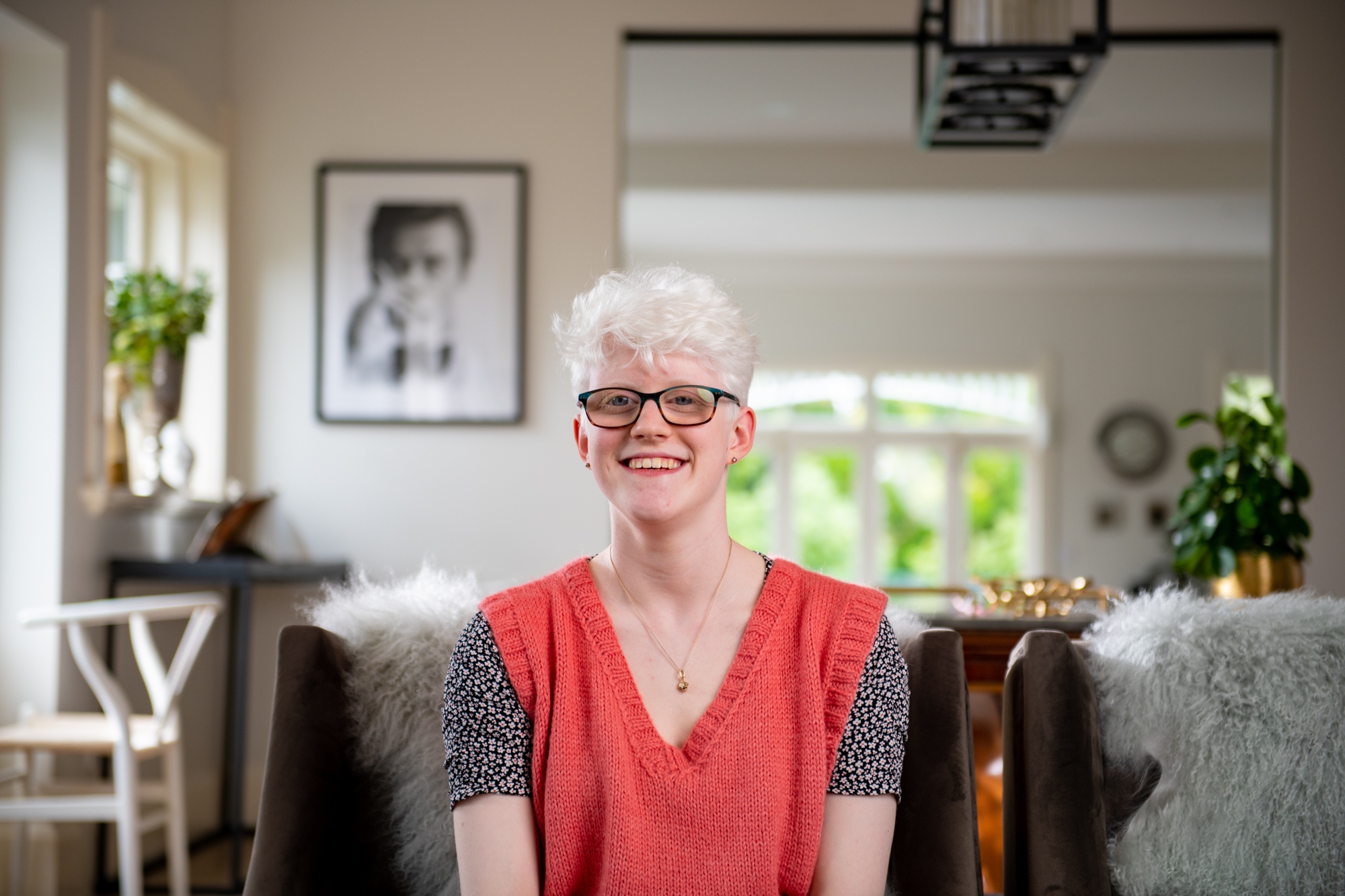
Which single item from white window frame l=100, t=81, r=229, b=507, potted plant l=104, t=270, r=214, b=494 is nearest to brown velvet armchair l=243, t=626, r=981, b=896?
potted plant l=104, t=270, r=214, b=494

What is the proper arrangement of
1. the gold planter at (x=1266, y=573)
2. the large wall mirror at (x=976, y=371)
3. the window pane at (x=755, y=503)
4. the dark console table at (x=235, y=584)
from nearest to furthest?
1. the gold planter at (x=1266, y=573)
2. the dark console table at (x=235, y=584)
3. the large wall mirror at (x=976, y=371)
4. the window pane at (x=755, y=503)

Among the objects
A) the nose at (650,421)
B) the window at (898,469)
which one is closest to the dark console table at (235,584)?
the nose at (650,421)

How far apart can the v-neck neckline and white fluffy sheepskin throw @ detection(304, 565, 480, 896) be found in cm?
30

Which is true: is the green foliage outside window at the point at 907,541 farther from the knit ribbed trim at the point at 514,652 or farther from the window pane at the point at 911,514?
the knit ribbed trim at the point at 514,652

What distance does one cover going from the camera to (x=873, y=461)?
366 inches

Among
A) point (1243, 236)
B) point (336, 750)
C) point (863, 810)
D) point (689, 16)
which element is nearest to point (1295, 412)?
point (689, 16)

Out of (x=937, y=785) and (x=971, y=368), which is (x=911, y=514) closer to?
(x=971, y=368)

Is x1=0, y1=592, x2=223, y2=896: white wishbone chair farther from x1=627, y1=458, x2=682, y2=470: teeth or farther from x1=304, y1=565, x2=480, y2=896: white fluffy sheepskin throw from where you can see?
x1=627, y1=458, x2=682, y2=470: teeth

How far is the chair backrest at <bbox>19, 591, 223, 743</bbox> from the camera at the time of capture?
104 inches

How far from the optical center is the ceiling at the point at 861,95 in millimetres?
5395

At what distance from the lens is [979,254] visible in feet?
29.2

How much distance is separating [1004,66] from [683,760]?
176cm

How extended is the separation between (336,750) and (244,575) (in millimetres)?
2055

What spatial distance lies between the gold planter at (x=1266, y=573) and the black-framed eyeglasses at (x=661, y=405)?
221 cm
